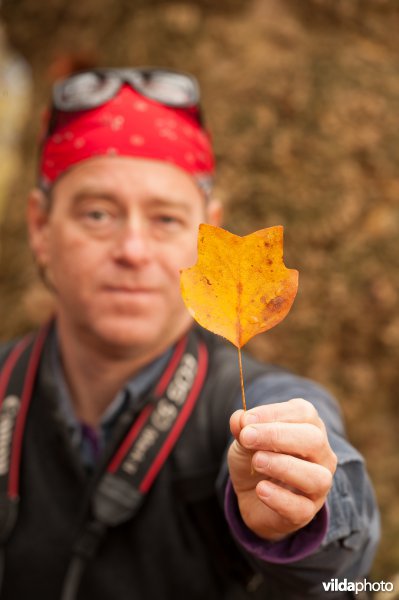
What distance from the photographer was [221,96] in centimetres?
298

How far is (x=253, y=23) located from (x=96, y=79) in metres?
1.36

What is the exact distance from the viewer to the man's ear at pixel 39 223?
77.4 inches

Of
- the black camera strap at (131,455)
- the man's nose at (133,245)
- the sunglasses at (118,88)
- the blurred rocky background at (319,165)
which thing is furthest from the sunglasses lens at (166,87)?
the blurred rocky background at (319,165)

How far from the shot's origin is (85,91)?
1.93 m

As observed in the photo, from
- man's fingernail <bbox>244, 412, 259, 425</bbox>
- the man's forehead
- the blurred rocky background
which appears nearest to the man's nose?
the man's forehead

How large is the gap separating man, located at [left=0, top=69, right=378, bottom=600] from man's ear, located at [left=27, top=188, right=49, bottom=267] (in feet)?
0.10

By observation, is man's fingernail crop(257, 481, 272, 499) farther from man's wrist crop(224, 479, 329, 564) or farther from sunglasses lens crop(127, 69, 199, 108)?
sunglasses lens crop(127, 69, 199, 108)

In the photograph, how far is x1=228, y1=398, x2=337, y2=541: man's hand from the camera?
84 cm

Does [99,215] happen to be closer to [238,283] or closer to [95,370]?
[95,370]

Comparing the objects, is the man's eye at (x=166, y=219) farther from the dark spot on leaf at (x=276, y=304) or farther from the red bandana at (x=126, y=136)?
the dark spot on leaf at (x=276, y=304)

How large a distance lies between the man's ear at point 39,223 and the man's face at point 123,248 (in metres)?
0.18

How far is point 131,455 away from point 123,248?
1.87ft

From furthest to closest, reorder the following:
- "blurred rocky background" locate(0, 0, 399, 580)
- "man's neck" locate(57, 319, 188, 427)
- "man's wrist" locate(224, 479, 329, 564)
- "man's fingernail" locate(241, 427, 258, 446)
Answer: "blurred rocky background" locate(0, 0, 399, 580), "man's neck" locate(57, 319, 188, 427), "man's wrist" locate(224, 479, 329, 564), "man's fingernail" locate(241, 427, 258, 446)

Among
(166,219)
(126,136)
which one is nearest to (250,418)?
(166,219)
